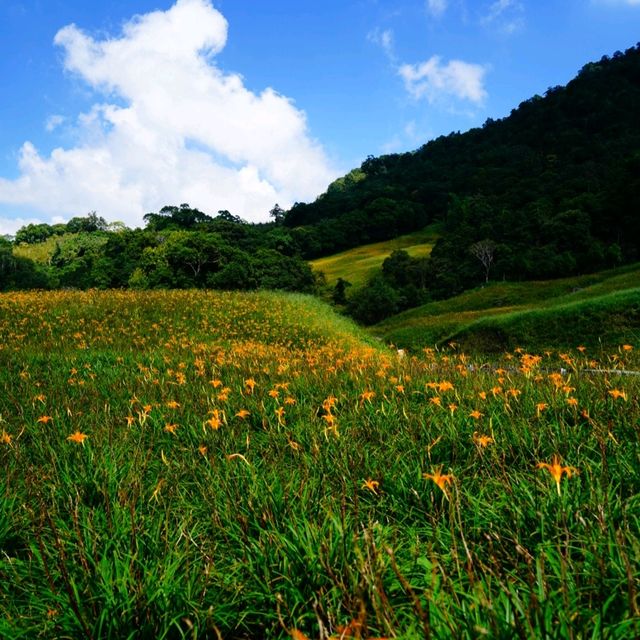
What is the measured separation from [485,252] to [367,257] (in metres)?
33.3

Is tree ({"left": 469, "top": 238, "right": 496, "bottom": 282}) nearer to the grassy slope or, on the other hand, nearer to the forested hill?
the forested hill

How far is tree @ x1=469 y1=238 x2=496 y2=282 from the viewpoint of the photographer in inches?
2109

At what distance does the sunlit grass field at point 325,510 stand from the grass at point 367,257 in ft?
193

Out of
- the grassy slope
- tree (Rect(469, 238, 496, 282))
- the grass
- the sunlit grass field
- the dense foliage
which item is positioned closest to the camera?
the sunlit grass field

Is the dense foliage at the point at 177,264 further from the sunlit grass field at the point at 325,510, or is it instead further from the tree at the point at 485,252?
the sunlit grass field at the point at 325,510

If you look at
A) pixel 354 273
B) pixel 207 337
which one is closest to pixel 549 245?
pixel 354 273

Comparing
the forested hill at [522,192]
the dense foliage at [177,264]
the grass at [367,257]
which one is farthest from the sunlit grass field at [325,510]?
Answer: the grass at [367,257]

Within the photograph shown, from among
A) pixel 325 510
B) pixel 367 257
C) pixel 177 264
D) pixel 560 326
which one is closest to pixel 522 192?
pixel 367 257

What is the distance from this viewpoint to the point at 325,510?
2.19m

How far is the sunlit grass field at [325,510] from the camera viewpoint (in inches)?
60.7

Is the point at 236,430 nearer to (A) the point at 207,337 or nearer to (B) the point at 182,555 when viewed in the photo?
(B) the point at 182,555

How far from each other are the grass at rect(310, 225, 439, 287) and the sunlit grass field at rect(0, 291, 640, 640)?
5893cm

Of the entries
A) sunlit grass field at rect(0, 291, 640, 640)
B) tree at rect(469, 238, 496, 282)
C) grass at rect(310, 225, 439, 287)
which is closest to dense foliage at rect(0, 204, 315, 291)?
grass at rect(310, 225, 439, 287)

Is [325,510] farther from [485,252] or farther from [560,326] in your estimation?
[485,252]
